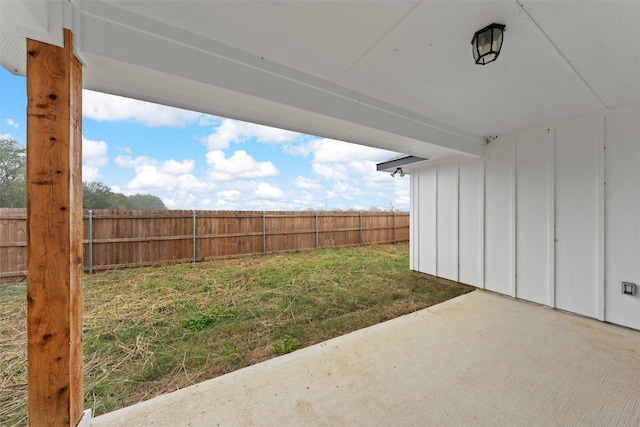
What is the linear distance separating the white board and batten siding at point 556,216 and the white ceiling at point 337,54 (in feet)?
1.90

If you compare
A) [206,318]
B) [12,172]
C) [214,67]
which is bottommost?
[206,318]

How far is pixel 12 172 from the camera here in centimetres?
153

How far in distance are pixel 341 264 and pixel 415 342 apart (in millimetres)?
3593

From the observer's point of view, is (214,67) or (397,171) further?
(397,171)

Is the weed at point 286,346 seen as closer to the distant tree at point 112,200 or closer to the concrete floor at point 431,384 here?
the concrete floor at point 431,384

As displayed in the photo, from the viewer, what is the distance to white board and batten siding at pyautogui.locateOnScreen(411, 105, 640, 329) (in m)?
2.61

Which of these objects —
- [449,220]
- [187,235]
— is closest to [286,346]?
[449,220]

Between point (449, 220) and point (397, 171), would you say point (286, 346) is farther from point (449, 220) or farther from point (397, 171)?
point (397, 171)

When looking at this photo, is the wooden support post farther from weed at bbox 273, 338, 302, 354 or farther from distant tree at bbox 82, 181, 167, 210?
distant tree at bbox 82, 181, 167, 210

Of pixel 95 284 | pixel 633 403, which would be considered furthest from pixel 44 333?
pixel 95 284

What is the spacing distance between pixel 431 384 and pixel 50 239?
8.30 ft

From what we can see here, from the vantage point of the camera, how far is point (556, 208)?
3.10 m

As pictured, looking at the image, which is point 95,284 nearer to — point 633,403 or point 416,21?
point 416,21

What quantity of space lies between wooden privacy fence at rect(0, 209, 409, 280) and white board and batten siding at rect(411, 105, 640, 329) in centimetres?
469
